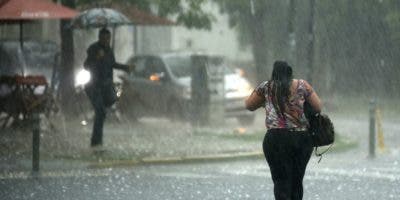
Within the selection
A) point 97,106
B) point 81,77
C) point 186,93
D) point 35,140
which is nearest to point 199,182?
point 35,140

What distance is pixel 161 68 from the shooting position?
27.2 meters

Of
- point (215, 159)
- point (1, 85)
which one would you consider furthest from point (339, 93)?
point (215, 159)

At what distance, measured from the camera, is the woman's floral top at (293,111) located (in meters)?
10.2

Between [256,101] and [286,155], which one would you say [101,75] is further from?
[286,155]

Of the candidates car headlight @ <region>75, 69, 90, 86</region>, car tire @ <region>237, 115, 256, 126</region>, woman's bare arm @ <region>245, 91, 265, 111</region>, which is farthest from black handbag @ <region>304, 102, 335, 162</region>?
car headlight @ <region>75, 69, 90, 86</region>

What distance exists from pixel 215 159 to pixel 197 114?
301 inches

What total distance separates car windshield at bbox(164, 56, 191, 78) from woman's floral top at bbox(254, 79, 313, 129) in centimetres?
1669

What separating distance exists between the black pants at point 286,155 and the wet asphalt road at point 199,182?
125 inches

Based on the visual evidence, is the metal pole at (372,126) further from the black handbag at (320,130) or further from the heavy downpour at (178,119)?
the black handbag at (320,130)

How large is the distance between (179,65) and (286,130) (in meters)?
17.3

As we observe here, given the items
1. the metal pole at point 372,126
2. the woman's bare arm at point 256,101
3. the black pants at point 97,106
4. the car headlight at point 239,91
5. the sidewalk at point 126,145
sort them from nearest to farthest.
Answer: the woman's bare arm at point 256,101, the sidewalk at point 126,145, the black pants at point 97,106, the metal pole at point 372,126, the car headlight at point 239,91

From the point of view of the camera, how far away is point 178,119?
26.6m

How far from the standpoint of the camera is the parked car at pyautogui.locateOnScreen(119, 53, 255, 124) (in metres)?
26.4

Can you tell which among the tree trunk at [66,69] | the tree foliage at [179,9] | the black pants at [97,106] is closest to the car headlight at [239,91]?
the tree foliage at [179,9]
